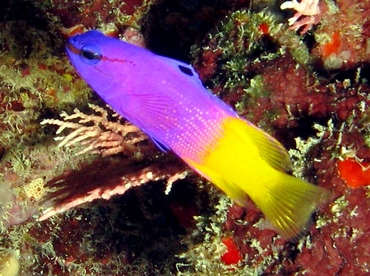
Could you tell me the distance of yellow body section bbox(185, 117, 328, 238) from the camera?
1979mm

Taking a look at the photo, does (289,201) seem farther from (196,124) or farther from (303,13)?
(303,13)

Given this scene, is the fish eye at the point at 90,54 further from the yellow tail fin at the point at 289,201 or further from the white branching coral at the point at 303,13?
the white branching coral at the point at 303,13

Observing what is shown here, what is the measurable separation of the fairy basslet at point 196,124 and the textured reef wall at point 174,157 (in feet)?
1.91

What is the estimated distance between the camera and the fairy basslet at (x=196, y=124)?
→ 1.98m

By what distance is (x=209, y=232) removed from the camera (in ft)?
9.89

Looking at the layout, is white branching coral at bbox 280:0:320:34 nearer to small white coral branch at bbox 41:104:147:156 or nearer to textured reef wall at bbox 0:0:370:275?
textured reef wall at bbox 0:0:370:275

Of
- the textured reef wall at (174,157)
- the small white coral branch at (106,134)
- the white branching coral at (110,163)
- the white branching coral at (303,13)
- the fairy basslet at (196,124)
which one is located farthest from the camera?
the small white coral branch at (106,134)

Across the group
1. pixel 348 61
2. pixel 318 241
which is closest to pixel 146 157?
pixel 318 241

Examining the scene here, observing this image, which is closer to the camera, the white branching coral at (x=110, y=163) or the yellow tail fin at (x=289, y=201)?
the yellow tail fin at (x=289, y=201)

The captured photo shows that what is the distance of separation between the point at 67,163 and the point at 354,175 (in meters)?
3.09

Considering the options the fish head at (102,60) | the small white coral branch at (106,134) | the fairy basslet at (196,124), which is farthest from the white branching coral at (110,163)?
the fish head at (102,60)

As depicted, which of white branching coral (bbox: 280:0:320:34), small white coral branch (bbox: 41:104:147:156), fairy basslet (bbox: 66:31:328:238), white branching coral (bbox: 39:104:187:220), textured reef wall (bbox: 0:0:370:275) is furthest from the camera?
small white coral branch (bbox: 41:104:147:156)

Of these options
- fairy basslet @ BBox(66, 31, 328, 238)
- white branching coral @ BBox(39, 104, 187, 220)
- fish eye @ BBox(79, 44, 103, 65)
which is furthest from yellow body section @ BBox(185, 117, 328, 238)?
white branching coral @ BBox(39, 104, 187, 220)

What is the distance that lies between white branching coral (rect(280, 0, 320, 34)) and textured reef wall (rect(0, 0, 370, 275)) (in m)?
0.01
